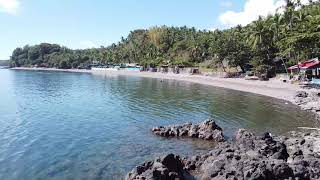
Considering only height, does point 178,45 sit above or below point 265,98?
above

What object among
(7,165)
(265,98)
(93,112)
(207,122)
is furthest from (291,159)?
(265,98)

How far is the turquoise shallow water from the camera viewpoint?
1163 inches

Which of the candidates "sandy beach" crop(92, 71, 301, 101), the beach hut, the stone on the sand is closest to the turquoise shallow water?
the stone on the sand

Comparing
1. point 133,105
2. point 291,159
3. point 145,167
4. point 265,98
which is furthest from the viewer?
point 265,98

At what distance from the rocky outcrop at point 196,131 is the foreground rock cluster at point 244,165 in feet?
20.3

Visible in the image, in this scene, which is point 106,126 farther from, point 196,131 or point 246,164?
point 246,164

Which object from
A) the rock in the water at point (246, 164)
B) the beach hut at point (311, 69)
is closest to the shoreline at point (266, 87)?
the beach hut at point (311, 69)

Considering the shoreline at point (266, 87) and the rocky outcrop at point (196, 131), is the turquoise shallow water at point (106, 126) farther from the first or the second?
the shoreline at point (266, 87)

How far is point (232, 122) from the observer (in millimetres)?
47219

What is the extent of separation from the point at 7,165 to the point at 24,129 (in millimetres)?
14568

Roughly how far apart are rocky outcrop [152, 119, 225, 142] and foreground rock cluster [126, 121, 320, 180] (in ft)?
20.3

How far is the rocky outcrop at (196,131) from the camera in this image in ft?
121

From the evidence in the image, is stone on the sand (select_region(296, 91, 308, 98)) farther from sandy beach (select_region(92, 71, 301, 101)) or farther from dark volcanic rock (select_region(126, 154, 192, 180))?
dark volcanic rock (select_region(126, 154, 192, 180))

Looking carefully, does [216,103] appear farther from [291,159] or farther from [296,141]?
[291,159]
